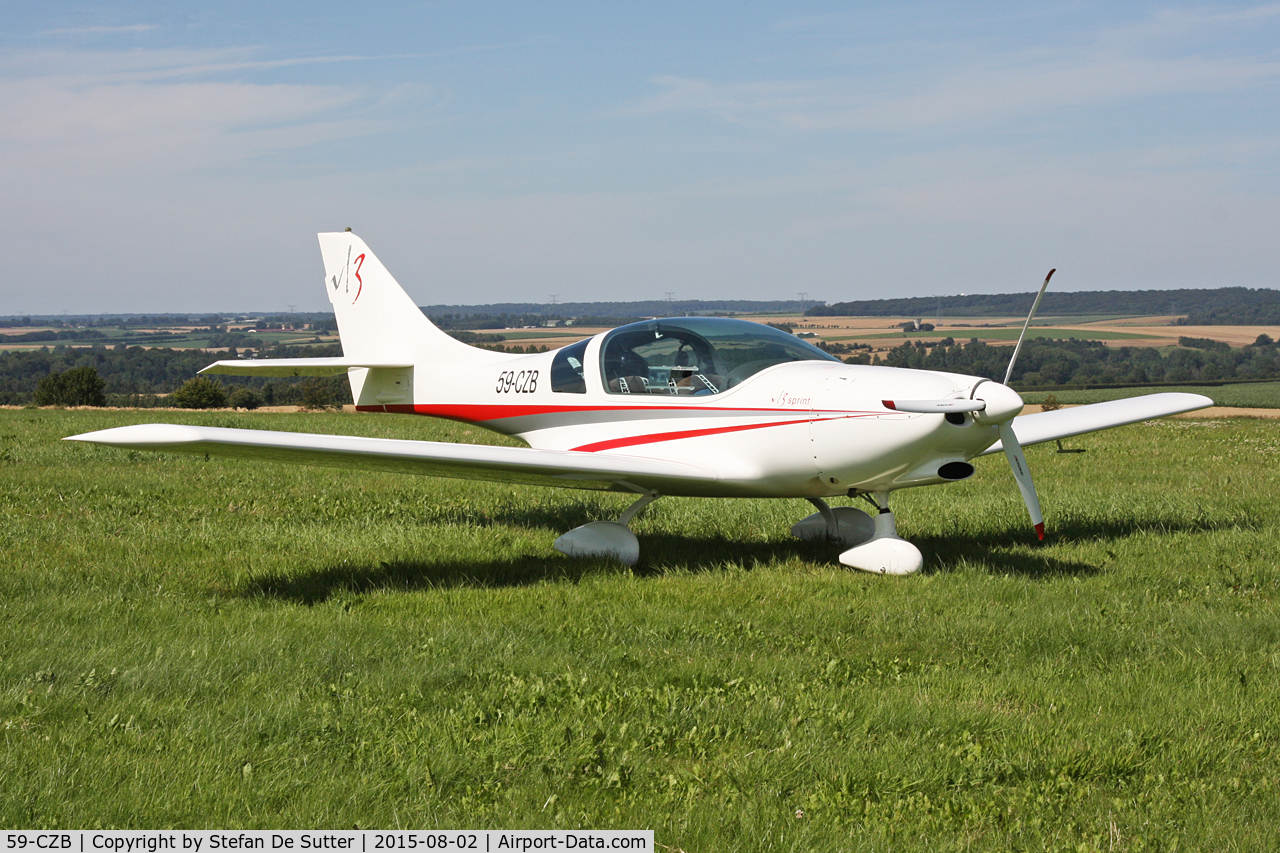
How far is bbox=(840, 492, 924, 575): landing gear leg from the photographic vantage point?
7020 mm

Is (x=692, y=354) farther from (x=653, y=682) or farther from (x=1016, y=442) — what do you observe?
(x=653, y=682)

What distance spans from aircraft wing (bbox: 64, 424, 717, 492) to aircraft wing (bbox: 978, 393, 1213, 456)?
3852 millimetres

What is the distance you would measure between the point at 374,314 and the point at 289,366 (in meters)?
1.19

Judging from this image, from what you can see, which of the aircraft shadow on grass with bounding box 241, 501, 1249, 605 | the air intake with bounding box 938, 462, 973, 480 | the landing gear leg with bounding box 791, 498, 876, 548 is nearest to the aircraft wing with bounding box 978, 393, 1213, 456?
the aircraft shadow on grass with bounding box 241, 501, 1249, 605

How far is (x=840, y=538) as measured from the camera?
8438mm

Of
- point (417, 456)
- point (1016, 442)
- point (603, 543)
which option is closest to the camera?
point (417, 456)

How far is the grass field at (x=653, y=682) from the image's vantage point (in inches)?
134

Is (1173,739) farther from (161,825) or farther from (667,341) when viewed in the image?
(667,341)

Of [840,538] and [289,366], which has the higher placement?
[289,366]

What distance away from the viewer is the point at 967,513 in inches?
382

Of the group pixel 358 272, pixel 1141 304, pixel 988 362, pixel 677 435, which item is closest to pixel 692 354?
pixel 677 435

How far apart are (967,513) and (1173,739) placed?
19.0ft
